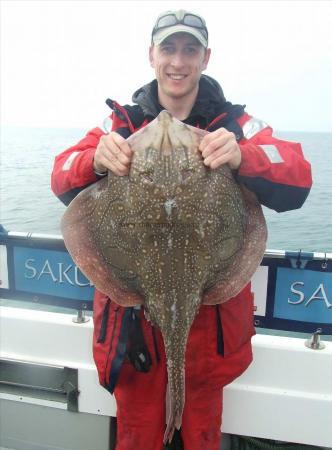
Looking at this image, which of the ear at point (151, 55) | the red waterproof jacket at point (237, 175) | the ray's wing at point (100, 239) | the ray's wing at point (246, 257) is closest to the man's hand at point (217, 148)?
the red waterproof jacket at point (237, 175)

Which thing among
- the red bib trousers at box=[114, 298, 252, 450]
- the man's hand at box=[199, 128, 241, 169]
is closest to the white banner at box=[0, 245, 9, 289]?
the red bib trousers at box=[114, 298, 252, 450]

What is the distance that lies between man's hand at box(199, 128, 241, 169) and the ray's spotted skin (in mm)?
36

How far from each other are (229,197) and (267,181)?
0.26m

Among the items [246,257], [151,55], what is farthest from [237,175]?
[151,55]

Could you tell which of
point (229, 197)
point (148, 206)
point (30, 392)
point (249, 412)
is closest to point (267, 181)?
point (229, 197)

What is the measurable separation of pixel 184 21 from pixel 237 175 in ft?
3.27

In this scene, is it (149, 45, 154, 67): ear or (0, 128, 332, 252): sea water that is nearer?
(149, 45, 154, 67): ear

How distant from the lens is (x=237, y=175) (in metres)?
2.00

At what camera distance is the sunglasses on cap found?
240cm

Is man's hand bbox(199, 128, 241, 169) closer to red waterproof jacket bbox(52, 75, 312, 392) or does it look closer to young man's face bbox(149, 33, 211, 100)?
red waterproof jacket bbox(52, 75, 312, 392)

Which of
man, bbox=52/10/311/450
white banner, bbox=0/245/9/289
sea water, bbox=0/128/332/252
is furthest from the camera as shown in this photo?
sea water, bbox=0/128/332/252

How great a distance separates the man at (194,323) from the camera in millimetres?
2273

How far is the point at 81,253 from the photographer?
2133mm

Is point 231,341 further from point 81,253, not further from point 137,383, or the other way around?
point 81,253
